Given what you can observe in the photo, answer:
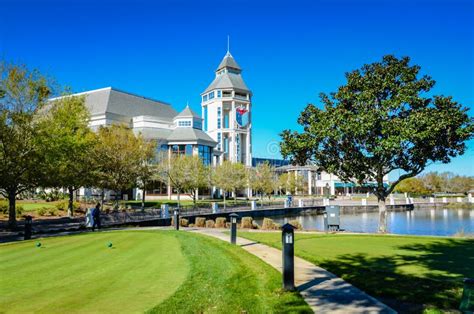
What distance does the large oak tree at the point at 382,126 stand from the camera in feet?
71.5

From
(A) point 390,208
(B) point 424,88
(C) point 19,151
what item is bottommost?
(A) point 390,208

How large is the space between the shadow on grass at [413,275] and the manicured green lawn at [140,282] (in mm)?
1853

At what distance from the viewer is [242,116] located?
311 ft

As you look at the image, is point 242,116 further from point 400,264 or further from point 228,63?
point 400,264

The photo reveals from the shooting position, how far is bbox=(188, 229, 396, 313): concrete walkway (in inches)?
270

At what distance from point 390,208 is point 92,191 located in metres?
51.1

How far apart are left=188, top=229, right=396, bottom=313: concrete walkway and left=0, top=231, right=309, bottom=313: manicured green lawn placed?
0.40 meters

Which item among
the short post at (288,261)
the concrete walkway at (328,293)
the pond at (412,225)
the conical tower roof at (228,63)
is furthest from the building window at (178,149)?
the short post at (288,261)

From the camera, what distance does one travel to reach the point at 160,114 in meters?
83.1

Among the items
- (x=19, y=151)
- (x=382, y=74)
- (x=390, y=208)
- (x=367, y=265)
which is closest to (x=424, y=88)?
(x=382, y=74)

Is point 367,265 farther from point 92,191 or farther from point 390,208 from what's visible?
point 390,208

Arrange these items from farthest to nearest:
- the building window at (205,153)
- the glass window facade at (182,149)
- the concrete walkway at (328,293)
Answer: the building window at (205,153) < the glass window facade at (182,149) < the concrete walkway at (328,293)

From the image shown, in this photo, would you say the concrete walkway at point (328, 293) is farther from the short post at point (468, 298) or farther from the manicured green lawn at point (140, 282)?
the short post at point (468, 298)

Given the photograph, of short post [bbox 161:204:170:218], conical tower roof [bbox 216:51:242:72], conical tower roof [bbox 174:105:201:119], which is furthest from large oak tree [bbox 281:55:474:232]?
conical tower roof [bbox 216:51:242:72]
